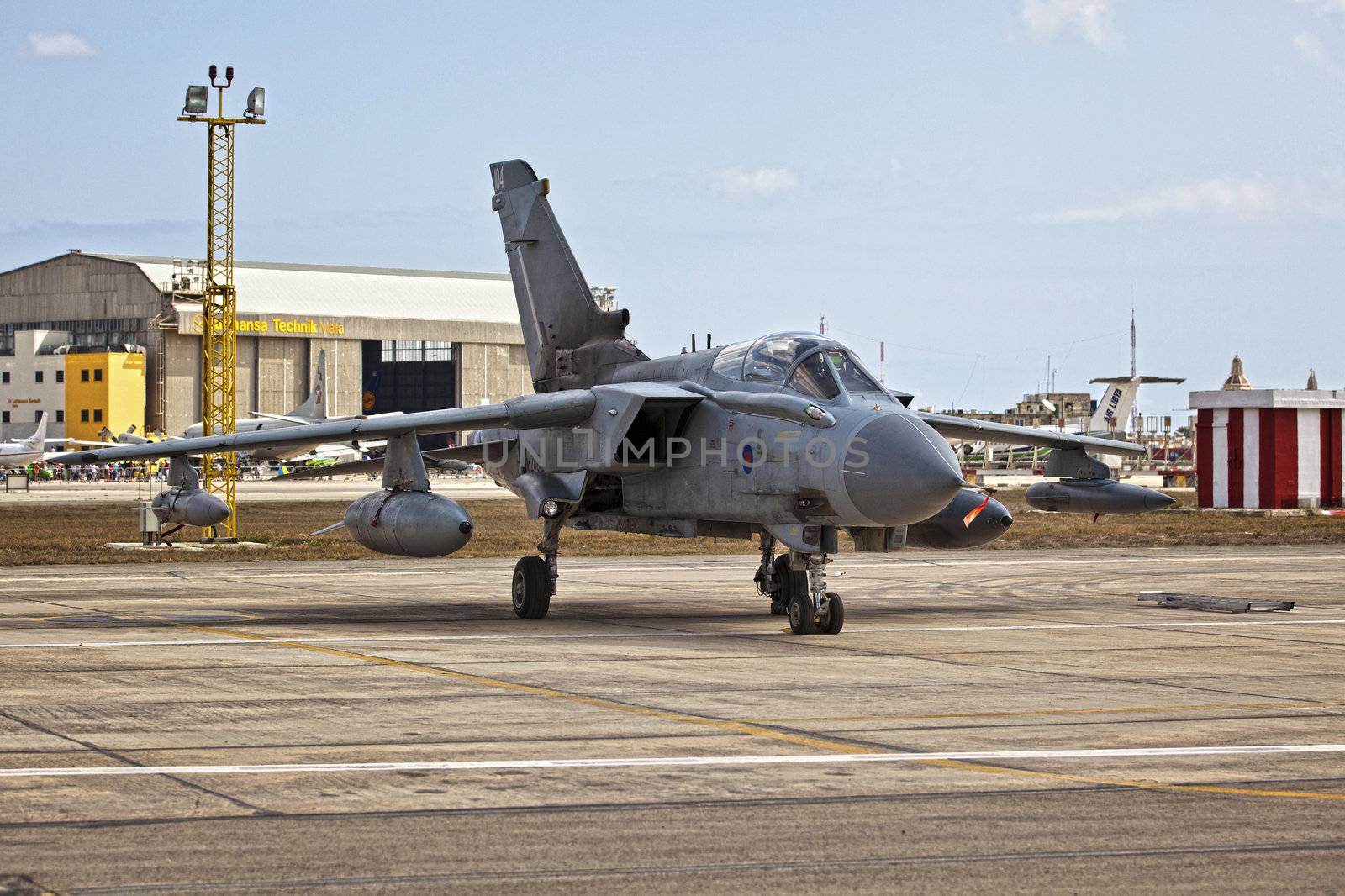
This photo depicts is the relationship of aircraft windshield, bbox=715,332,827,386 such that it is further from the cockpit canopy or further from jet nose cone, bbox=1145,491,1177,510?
jet nose cone, bbox=1145,491,1177,510

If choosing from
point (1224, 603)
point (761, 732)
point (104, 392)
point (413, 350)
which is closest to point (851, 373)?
point (1224, 603)

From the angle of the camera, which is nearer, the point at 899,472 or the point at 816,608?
the point at 899,472

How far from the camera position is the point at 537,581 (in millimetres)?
19219

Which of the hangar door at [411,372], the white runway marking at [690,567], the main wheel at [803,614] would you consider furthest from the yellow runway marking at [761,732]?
the hangar door at [411,372]

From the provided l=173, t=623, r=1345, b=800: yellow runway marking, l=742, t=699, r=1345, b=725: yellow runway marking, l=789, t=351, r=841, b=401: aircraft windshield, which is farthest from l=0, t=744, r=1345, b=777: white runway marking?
l=789, t=351, r=841, b=401: aircraft windshield

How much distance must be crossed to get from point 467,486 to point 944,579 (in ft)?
200

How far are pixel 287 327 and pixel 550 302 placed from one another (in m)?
86.4

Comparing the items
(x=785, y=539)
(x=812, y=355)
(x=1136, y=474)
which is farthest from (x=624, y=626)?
(x=1136, y=474)

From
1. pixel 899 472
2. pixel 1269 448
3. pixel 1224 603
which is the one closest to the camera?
pixel 899 472

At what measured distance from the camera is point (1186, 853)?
6559 millimetres

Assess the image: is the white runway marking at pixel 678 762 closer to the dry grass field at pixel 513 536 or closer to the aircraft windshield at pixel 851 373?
the aircraft windshield at pixel 851 373

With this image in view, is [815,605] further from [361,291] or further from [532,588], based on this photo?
[361,291]

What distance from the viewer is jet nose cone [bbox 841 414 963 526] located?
15055 mm

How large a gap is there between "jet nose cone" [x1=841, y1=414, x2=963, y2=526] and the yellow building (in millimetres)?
97757
